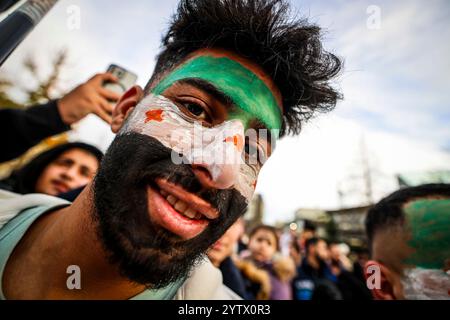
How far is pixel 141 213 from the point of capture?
1.20 meters

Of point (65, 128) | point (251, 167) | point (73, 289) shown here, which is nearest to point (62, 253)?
point (73, 289)

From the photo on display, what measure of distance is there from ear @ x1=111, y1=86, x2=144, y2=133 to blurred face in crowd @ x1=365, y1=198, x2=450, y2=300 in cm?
222

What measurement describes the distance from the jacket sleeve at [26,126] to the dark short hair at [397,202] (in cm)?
316

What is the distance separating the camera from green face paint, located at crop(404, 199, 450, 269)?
1.83 meters

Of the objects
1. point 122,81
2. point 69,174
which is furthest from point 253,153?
point 69,174

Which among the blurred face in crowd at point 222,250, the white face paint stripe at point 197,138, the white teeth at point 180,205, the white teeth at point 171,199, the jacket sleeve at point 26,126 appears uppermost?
the jacket sleeve at point 26,126

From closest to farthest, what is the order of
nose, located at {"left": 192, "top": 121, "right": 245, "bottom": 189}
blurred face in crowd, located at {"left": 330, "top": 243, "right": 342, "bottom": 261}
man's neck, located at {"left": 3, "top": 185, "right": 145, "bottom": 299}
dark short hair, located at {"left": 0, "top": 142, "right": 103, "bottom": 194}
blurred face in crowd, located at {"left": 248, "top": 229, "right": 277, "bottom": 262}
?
nose, located at {"left": 192, "top": 121, "right": 245, "bottom": 189} < man's neck, located at {"left": 3, "top": 185, "right": 145, "bottom": 299} < dark short hair, located at {"left": 0, "top": 142, "right": 103, "bottom": 194} < blurred face in crowd, located at {"left": 248, "top": 229, "right": 277, "bottom": 262} < blurred face in crowd, located at {"left": 330, "top": 243, "right": 342, "bottom": 261}

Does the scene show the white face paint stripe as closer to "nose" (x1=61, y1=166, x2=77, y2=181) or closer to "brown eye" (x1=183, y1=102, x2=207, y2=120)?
"brown eye" (x1=183, y1=102, x2=207, y2=120)

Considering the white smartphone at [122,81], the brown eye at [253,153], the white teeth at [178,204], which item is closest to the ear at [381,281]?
the brown eye at [253,153]

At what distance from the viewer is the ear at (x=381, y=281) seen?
1967 millimetres

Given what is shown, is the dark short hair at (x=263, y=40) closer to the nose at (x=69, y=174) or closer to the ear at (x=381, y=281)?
the ear at (x=381, y=281)

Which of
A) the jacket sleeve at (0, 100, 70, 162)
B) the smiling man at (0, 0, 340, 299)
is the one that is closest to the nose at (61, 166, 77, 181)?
the jacket sleeve at (0, 100, 70, 162)

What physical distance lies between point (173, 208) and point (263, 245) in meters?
4.52

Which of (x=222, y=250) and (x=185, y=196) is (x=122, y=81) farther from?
(x=222, y=250)
